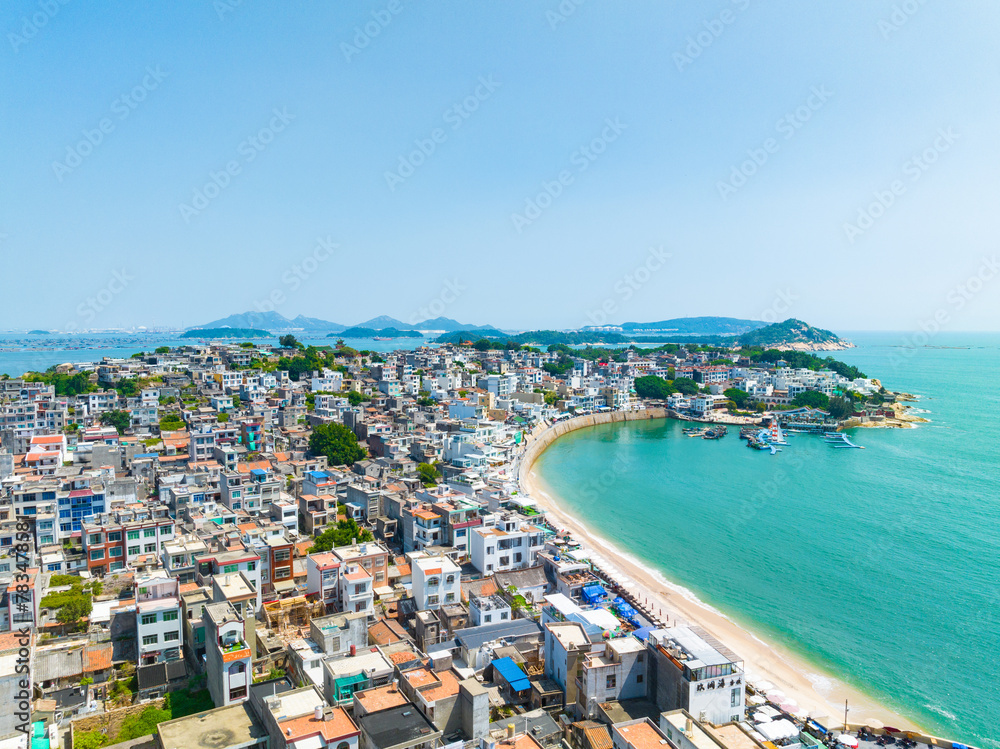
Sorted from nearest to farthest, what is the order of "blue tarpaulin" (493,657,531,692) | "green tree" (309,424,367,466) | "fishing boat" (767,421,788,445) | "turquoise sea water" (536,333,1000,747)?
"blue tarpaulin" (493,657,531,692) → "turquoise sea water" (536,333,1000,747) → "green tree" (309,424,367,466) → "fishing boat" (767,421,788,445)

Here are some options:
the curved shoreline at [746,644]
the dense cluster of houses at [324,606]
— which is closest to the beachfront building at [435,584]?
the dense cluster of houses at [324,606]

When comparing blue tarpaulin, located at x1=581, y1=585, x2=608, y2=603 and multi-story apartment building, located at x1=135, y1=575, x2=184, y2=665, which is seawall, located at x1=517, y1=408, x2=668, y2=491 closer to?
blue tarpaulin, located at x1=581, y1=585, x2=608, y2=603

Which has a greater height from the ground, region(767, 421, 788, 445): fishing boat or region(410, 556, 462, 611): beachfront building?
region(410, 556, 462, 611): beachfront building

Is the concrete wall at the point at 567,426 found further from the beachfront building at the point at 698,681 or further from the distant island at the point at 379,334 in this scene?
the distant island at the point at 379,334

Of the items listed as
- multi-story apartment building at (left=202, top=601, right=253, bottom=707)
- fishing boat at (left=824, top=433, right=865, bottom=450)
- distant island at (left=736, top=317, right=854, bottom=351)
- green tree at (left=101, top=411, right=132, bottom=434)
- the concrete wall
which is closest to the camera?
multi-story apartment building at (left=202, top=601, right=253, bottom=707)

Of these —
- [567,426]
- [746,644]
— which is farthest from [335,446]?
[567,426]

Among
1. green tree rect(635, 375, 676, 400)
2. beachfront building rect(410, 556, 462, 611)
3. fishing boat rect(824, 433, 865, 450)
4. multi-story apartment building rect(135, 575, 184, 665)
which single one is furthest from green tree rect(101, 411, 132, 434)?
fishing boat rect(824, 433, 865, 450)

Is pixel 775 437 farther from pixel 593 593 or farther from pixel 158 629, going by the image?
pixel 158 629

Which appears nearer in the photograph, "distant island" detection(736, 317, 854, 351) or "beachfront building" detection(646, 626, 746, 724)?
"beachfront building" detection(646, 626, 746, 724)

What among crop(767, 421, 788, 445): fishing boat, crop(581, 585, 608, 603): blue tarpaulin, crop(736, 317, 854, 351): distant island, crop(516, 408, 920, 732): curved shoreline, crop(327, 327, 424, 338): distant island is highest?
crop(327, 327, 424, 338): distant island
